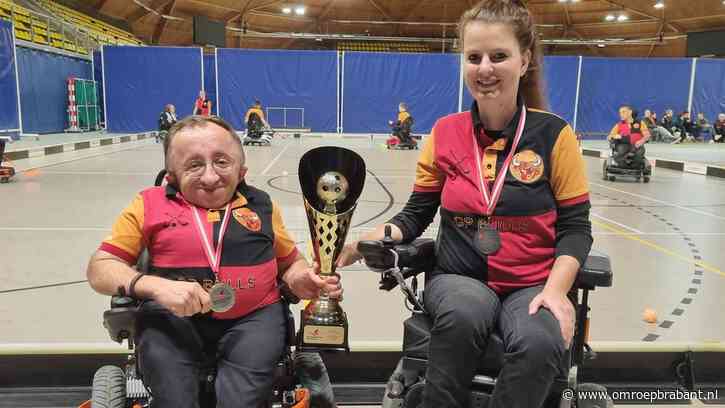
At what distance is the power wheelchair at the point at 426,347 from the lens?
48.5 inches

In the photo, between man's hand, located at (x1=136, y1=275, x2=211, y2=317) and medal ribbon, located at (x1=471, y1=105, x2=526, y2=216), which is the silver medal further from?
medal ribbon, located at (x1=471, y1=105, x2=526, y2=216)

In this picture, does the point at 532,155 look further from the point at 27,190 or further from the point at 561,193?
the point at 27,190

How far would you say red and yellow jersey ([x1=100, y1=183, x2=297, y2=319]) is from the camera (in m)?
1.35

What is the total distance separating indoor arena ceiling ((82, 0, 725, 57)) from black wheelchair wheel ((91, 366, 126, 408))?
24.9m

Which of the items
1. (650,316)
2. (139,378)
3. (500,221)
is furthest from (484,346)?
(650,316)

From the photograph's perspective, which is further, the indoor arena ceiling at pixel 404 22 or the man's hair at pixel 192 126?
the indoor arena ceiling at pixel 404 22

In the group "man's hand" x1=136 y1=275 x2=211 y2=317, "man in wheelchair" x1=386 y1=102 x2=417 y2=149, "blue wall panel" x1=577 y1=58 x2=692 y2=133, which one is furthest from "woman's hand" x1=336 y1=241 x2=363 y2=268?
"blue wall panel" x1=577 y1=58 x2=692 y2=133

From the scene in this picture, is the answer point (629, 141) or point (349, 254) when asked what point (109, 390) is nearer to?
point (349, 254)

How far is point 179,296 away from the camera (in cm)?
118

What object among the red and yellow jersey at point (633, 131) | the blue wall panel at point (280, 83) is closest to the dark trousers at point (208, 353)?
the red and yellow jersey at point (633, 131)

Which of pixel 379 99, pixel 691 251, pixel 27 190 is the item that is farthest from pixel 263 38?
pixel 691 251

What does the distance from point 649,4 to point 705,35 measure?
3.49 m

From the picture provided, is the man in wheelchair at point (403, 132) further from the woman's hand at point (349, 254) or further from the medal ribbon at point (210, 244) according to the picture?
the medal ribbon at point (210, 244)

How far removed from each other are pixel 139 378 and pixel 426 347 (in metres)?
0.72
